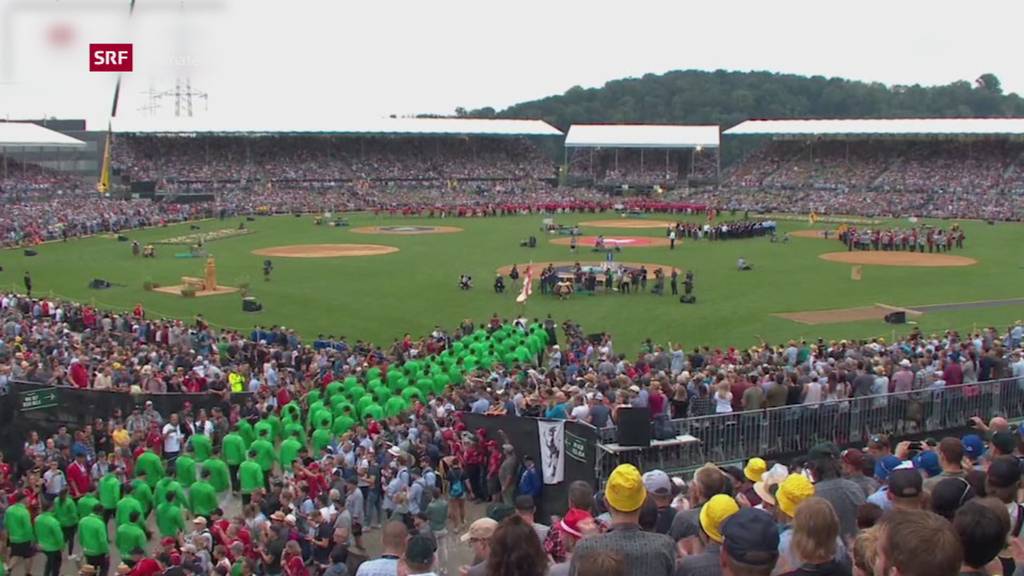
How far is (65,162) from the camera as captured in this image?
8331cm

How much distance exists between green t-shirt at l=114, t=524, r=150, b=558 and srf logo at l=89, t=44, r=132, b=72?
1642 cm

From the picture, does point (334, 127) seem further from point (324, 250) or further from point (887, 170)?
point (887, 170)

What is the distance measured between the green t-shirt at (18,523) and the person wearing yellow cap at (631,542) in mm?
10289

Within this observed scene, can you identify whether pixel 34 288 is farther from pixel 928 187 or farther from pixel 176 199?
pixel 928 187

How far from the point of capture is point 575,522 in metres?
7.02

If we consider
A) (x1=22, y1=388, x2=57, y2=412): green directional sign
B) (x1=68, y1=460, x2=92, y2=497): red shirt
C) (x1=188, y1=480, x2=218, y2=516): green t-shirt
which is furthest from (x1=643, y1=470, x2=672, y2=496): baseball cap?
(x1=22, y1=388, x2=57, y2=412): green directional sign

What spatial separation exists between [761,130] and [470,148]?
1075 inches

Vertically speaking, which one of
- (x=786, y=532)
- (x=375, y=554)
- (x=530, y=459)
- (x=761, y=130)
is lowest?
(x=375, y=554)

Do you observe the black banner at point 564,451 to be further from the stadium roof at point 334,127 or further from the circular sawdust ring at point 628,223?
the stadium roof at point 334,127

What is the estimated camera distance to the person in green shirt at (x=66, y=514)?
1423cm

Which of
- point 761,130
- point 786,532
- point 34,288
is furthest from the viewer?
point 761,130

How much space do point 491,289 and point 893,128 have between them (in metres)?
56.4

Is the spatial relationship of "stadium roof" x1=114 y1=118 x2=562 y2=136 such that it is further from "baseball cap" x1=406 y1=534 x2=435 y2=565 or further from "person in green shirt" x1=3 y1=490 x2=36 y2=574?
"baseball cap" x1=406 y1=534 x2=435 y2=565

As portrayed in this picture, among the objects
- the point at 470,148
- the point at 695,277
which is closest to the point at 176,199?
the point at 470,148
